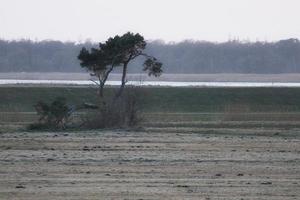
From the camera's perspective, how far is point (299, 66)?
17175 centimetres

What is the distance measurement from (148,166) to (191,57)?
155960 millimetres

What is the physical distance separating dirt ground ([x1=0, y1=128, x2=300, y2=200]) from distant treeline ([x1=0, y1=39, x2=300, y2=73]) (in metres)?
127

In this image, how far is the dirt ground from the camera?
62.0 ft

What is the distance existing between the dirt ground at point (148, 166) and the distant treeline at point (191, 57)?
127 metres

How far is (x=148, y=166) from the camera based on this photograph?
958 inches

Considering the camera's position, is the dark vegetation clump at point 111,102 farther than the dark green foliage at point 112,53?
No

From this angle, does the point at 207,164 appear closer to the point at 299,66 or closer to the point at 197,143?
the point at 197,143

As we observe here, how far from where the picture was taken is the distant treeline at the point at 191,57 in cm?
16512

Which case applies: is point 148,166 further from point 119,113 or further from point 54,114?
point 119,113

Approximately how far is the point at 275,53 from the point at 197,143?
14510cm

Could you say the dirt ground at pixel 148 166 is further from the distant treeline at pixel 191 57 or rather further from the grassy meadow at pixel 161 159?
the distant treeline at pixel 191 57

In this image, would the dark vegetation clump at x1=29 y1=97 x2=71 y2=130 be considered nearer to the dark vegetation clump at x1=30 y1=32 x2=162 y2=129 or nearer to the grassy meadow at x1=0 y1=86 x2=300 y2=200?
the dark vegetation clump at x1=30 y1=32 x2=162 y2=129

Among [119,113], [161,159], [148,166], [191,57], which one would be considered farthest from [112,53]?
[191,57]

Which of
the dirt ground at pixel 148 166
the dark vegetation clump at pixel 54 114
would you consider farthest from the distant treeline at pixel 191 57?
the dirt ground at pixel 148 166
